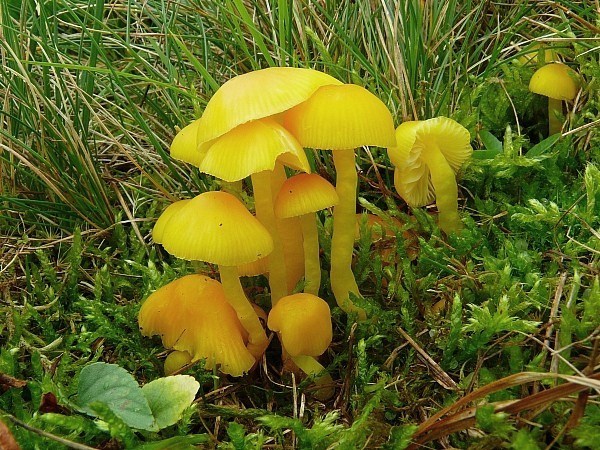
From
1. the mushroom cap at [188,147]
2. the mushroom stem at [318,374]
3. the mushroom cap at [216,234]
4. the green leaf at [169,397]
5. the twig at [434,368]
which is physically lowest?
the mushroom stem at [318,374]

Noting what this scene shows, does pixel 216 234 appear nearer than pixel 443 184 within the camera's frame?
Yes

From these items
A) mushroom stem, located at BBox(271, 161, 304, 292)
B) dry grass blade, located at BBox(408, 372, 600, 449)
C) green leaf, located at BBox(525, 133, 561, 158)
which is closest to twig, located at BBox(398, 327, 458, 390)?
dry grass blade, located at BBox(408, 372, 600, 449)

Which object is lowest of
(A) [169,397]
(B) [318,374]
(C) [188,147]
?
(B) [318,374]

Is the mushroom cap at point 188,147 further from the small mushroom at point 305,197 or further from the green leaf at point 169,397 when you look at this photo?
the green leaf at point 169,397

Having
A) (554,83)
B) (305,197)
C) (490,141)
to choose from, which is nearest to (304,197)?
(305,197)

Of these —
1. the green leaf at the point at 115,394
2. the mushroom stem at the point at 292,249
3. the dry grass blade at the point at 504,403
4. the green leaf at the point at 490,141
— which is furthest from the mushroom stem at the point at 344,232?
the green leaf at the point at 490,141

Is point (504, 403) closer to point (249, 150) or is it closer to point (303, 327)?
point (303, 327)

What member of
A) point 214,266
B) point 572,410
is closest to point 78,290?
point 214,266

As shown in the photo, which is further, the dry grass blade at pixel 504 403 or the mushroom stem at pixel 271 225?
the mushroom stem at pixel 271 225
